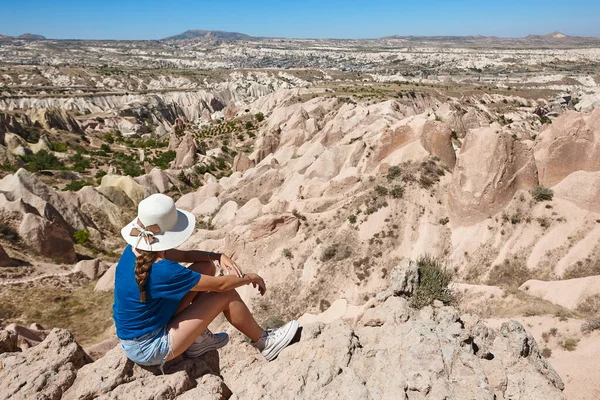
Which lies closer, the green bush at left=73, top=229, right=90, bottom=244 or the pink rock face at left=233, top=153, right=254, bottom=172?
the green bush at left=73, top=229, right=90, bottom=244

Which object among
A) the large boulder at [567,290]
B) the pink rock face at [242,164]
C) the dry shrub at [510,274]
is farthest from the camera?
the pink rock face at [242,164]

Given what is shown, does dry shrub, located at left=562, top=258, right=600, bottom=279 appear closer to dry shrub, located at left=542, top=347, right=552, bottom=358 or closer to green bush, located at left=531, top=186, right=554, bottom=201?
green bush, located at left=531, top=186, right=554, bottom=201

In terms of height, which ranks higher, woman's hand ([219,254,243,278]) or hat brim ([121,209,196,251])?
hat brim ([121,209,196,251])

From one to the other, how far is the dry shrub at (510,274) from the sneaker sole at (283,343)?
12.3 meters

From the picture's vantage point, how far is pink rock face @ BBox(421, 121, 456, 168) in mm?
19719

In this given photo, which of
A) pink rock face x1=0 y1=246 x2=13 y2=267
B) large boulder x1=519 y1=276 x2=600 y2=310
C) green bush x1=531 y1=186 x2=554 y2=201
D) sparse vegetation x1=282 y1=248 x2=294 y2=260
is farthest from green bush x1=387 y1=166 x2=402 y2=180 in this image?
pink rock face x1=0 y1=246 x2=13 y2=267

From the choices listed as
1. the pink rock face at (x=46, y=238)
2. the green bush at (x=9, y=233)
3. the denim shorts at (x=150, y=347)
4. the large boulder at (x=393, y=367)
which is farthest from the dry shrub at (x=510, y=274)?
the green bush at (x=9, y=233)

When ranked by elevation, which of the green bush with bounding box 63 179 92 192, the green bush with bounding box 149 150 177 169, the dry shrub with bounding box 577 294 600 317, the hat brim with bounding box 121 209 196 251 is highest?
the hat brim with bounding box 121 209 196 251

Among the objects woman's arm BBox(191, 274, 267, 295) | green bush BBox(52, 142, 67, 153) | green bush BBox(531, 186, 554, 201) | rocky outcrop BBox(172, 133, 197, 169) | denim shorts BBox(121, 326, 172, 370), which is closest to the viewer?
woman's arm BBox(191, 274, 267, 295)

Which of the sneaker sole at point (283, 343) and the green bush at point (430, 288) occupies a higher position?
the sneaker sole at point (283, 343)

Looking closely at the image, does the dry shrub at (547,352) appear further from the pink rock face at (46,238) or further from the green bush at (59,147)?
the green bush at (59,147)

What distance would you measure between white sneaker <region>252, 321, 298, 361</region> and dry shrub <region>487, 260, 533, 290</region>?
12376 millimetres

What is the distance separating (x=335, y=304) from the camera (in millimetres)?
14633

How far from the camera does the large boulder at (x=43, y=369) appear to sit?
4.33 m
